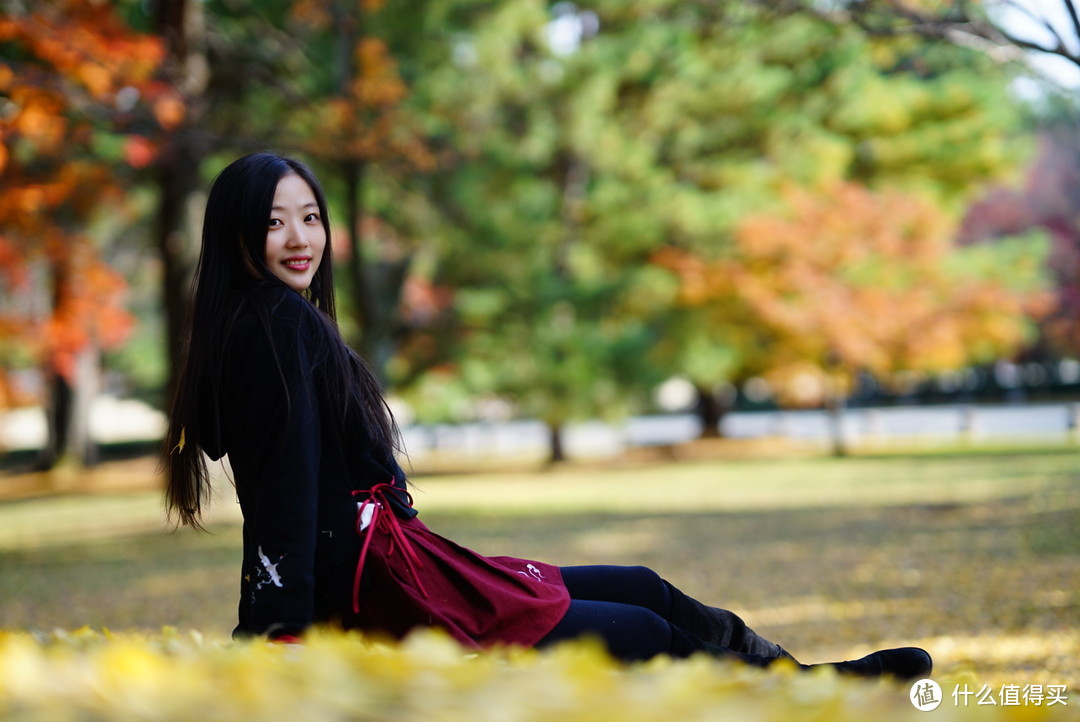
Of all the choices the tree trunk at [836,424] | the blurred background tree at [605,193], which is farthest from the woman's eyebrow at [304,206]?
the tree trunk at [836,424]

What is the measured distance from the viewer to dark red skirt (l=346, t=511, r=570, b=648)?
1915 mm

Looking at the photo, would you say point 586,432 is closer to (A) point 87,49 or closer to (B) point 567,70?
(B) point 567,70

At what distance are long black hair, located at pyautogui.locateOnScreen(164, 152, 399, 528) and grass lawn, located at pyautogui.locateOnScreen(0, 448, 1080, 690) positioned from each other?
6.08 feet

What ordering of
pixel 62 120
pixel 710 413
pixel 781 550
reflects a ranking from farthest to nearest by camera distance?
pixel 710 413 < pixel 781 550 < pixel 62 120

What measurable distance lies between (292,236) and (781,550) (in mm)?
6894

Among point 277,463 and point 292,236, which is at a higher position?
point 292,236

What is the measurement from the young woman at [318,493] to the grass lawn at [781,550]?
1.30 meters

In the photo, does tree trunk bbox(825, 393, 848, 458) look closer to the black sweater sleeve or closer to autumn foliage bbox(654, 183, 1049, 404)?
autumn foliage bbox(654, 183, 1049, 404)

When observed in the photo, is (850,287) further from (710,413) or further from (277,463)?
(277,463)

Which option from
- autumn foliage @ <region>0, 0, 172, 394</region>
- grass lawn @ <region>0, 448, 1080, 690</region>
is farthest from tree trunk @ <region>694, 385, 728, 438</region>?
autumn foliage @ <region>0, 0, 172, 394</region>

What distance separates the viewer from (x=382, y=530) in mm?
1990

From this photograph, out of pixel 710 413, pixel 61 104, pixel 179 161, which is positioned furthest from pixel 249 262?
pixel 710 413

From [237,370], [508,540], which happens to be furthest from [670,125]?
[237,370]

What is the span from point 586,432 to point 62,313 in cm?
1697
